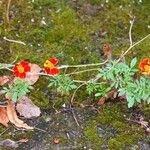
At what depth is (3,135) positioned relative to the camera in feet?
8.34

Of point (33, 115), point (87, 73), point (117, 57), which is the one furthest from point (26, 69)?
point (117, 57)

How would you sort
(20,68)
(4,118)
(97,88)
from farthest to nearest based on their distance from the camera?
1. (97,88)
2. (4,118)
3. (20,68)

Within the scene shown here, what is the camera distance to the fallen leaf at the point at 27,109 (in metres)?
2.65

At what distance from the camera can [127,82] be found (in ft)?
8.46

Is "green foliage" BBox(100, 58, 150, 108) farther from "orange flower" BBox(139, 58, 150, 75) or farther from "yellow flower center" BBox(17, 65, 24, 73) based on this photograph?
"yellow flower center" BBox(17, 65, 24, 73)

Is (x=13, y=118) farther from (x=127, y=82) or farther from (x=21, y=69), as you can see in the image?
(x=127, y=82)

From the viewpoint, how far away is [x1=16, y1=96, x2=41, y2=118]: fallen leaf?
2.65 meters

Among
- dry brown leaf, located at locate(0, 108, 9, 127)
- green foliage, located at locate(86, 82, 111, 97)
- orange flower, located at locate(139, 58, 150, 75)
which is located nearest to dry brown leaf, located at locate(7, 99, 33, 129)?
dry brown leaf, located at locate(0, 108, 9, 127)

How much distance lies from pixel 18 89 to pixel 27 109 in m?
0.15

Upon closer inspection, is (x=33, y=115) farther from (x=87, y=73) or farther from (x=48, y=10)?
(x=48, y=10)

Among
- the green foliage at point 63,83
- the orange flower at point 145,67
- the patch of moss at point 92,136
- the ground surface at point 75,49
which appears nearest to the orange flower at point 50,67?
the green foliage at point 63,83

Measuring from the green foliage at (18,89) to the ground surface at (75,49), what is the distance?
17 centimetres

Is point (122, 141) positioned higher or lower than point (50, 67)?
lower

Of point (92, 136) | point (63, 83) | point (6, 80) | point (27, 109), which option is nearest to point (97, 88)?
point (63, 83)
